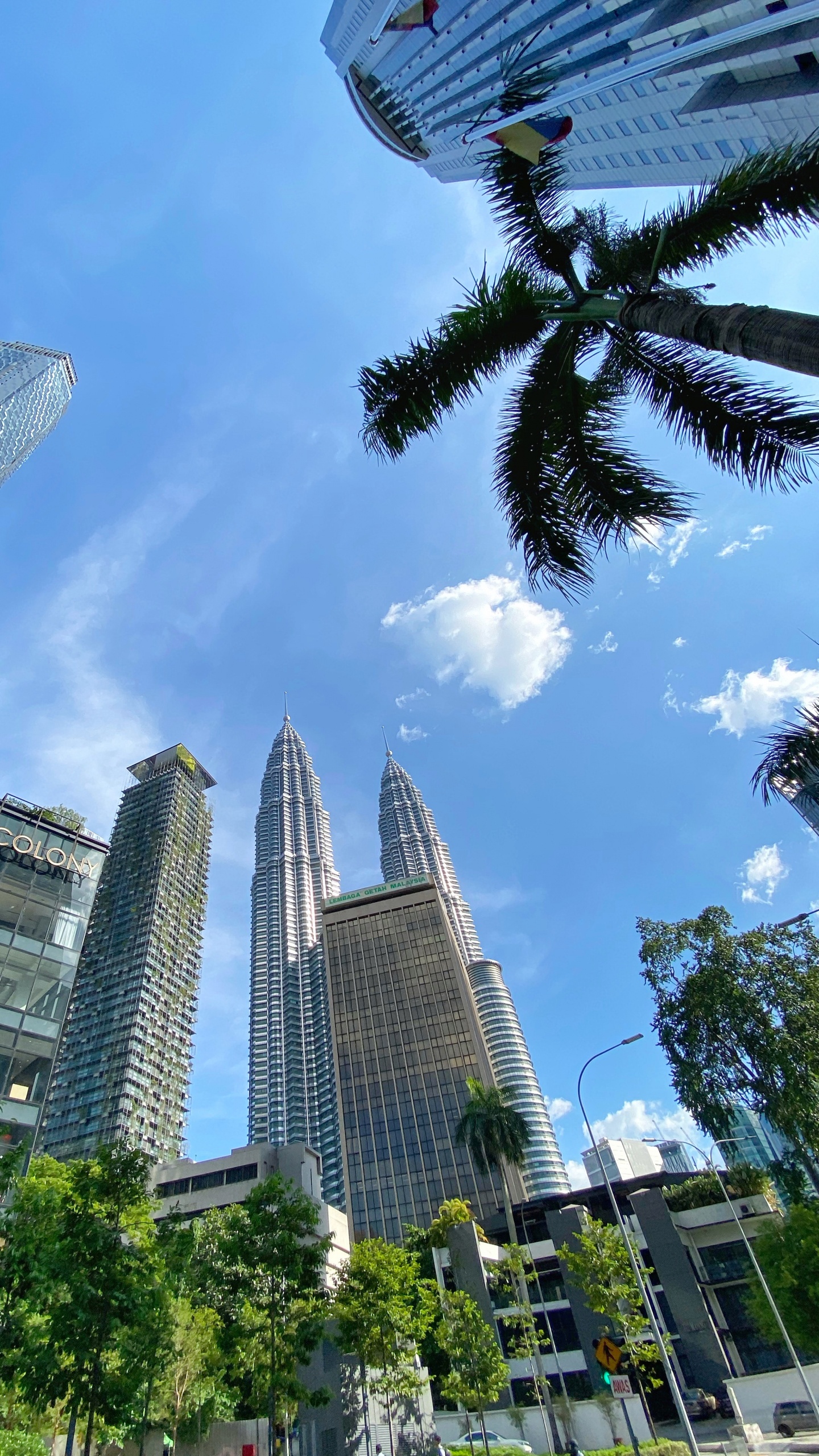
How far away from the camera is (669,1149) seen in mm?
141500

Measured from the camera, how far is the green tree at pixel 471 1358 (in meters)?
31.8

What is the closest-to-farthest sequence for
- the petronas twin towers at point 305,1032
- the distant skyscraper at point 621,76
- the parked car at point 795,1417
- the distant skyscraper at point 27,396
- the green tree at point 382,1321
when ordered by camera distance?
the distant skyscraper at point 621,76, the parked car at point 795,1417, the green tree at point 382,1321, the distant skyscraper at point 27,396, the petronas twin towers at point 305,1032

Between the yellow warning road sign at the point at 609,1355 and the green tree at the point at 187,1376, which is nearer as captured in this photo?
the yellow warning road sign at the point at 609,1355

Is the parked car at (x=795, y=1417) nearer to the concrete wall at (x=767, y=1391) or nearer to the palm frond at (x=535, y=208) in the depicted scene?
the concrete wall at (x=767, y=1391)

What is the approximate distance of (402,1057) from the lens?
10900cm

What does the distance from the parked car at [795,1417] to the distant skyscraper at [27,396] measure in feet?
452

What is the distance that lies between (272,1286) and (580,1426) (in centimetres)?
2568

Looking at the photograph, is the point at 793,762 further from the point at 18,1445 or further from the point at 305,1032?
the point at 305,1032

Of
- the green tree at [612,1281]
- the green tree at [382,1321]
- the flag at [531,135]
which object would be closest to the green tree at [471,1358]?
the green tree at [382,1321]

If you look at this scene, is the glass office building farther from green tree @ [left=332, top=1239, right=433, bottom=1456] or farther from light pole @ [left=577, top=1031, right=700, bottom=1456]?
light pole @ [left=577, top=1031, right=700, bottom=1456]

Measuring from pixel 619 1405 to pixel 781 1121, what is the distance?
19.2 m

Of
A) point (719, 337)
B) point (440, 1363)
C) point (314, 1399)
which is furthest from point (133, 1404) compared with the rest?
point (440, 1363)

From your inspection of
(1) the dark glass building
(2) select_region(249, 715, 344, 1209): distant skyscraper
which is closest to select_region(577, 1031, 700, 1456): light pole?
(1) the dark glass building

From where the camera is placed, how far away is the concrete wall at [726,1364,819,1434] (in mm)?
36531
